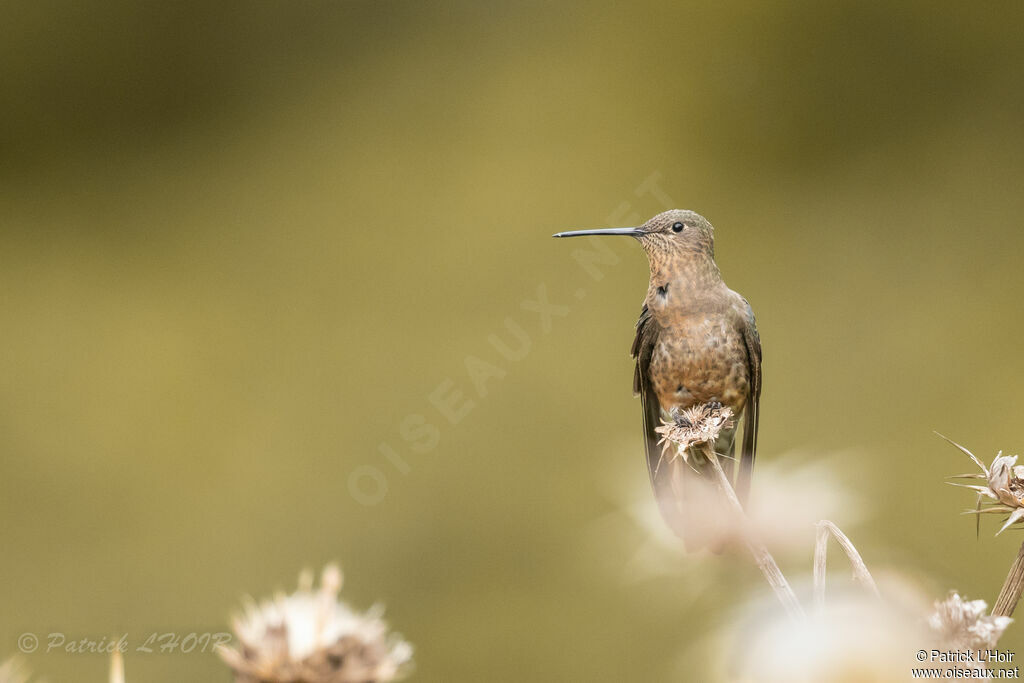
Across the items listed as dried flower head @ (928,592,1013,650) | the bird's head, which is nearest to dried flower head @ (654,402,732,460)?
the bird's head

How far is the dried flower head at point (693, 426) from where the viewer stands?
794 millimetres

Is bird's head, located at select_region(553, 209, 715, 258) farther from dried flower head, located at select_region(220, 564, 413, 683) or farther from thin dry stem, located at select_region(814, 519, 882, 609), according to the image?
dried flower head, located at select_region(220, 564, 413, 683)

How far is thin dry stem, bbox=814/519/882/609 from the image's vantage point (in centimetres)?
36

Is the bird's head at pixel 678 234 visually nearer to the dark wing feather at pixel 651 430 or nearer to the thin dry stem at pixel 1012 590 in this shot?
the dark wing feather at pixel 651 430

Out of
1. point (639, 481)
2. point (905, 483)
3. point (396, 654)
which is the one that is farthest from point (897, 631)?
point (905, 483)

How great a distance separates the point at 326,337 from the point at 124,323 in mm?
660

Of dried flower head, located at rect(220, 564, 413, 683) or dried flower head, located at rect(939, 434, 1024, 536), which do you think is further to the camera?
dried flower head, located at rect(939, 434, 1024, 536)

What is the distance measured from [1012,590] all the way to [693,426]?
0.49 m

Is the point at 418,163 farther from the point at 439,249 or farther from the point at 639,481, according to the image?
the point at 639,481

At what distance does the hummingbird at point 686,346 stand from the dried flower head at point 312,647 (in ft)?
1.92

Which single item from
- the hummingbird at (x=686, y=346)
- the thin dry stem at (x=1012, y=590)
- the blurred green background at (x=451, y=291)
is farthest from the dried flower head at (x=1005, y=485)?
the blurred green background at (x=451, y=291)

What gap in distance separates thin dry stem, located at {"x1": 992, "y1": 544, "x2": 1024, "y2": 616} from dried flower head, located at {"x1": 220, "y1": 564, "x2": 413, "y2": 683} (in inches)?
10.3

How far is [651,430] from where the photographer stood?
3.95ft

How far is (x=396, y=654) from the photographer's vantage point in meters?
0.30
